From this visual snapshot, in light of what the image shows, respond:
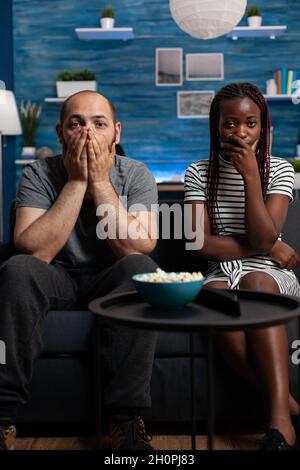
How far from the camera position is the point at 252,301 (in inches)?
54.2

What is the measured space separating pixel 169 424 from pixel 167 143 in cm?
395

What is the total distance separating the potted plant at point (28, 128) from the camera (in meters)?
5.53

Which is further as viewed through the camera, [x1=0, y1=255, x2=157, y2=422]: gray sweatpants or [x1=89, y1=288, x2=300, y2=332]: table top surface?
[x1=0, y1=255, x2=157, y2=422]: gray sweatpants

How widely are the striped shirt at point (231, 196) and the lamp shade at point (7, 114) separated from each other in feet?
9.33

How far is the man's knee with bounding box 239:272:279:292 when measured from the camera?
183 cm

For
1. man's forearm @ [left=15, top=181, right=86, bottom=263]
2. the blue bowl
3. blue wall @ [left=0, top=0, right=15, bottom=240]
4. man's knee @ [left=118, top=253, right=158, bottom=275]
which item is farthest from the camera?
blue wall @ [left=0, top=0, right=15, bottom=240]

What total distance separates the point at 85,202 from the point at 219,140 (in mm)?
497

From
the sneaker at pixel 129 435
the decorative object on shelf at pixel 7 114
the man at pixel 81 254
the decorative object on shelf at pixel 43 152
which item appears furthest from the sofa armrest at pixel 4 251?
the decorative object on shelf at pixel 43 152

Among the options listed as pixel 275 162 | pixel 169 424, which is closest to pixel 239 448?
pixel 169 424

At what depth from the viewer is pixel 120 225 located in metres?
1.89

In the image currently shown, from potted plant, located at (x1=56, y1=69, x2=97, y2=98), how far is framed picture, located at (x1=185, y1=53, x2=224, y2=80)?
877mm

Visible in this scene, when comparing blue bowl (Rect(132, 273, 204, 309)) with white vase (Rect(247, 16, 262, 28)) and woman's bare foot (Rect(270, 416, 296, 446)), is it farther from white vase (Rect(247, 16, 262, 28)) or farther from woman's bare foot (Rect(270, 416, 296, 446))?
white vase (Rect(247, 16, 262, 28))

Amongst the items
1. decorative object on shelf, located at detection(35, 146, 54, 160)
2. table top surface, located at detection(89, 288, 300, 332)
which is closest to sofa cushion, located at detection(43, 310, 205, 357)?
table top surface, located at detection(89, 288, 300, 332)

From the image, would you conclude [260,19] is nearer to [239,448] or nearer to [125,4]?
[125,4]
